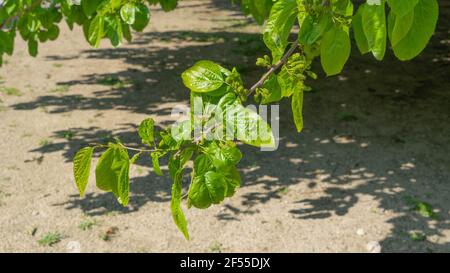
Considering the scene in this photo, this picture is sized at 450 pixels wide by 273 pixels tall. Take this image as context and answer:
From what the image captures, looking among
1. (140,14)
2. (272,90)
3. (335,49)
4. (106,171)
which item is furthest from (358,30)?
(140,14)

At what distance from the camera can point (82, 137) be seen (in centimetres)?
694

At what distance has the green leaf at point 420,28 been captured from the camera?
51.3 inches

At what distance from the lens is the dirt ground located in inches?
185

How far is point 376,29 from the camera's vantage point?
1.30m

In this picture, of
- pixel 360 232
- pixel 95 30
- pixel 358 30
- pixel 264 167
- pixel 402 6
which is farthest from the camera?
pixel 264 167

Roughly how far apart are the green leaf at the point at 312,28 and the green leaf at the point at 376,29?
0.19 metres

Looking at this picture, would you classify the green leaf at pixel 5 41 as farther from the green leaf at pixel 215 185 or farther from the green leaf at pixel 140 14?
the green leaf at pixel 215 185

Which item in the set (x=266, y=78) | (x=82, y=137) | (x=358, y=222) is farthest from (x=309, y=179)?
(x=266, y=78)

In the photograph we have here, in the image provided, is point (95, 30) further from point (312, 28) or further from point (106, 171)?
point (312, 28)

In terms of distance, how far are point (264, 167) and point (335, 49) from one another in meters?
4.56

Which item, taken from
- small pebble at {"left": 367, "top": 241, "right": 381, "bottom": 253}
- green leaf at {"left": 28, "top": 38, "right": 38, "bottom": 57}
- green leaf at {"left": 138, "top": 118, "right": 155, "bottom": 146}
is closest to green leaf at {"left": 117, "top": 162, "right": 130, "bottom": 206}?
green leaf at {"left": 138, "top": 118, "right": 155, "bottom": 146}

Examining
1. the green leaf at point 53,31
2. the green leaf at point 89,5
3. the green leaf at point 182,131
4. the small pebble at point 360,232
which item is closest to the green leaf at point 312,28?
the green leaf at point 182,131
